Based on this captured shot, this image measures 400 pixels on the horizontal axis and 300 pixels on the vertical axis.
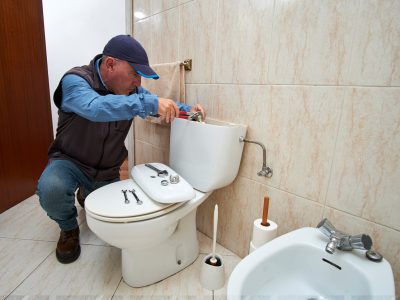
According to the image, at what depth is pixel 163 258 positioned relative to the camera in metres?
1.06

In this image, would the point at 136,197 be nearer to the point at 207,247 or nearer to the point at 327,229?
the point at 207,247

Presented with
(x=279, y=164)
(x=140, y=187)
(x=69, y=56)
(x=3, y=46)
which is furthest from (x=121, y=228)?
(x=69, y=56)

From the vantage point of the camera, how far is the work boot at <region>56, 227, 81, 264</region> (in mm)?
1127

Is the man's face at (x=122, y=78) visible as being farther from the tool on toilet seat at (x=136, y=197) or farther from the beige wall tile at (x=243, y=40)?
the tool on toilet seat at (x=136, y=197)

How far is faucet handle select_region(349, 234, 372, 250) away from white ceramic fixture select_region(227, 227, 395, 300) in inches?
1.5

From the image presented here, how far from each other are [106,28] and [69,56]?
0.46m

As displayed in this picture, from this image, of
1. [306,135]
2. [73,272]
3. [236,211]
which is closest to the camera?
[306,135]

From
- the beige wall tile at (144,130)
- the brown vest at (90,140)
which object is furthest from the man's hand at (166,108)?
the beige wall tile at (144,130)

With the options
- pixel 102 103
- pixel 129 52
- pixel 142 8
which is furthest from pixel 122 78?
pixel 142 8

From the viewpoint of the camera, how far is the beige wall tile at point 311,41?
74 cm

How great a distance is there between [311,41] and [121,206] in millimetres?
866

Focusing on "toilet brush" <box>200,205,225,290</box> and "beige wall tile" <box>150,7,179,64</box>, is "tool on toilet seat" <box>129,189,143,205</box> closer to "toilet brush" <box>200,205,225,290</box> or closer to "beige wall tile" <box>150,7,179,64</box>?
"toilet brush" <box>200,205,225,290</box>

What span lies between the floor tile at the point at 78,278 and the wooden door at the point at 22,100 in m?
0.74

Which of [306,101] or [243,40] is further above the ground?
[243,40]
